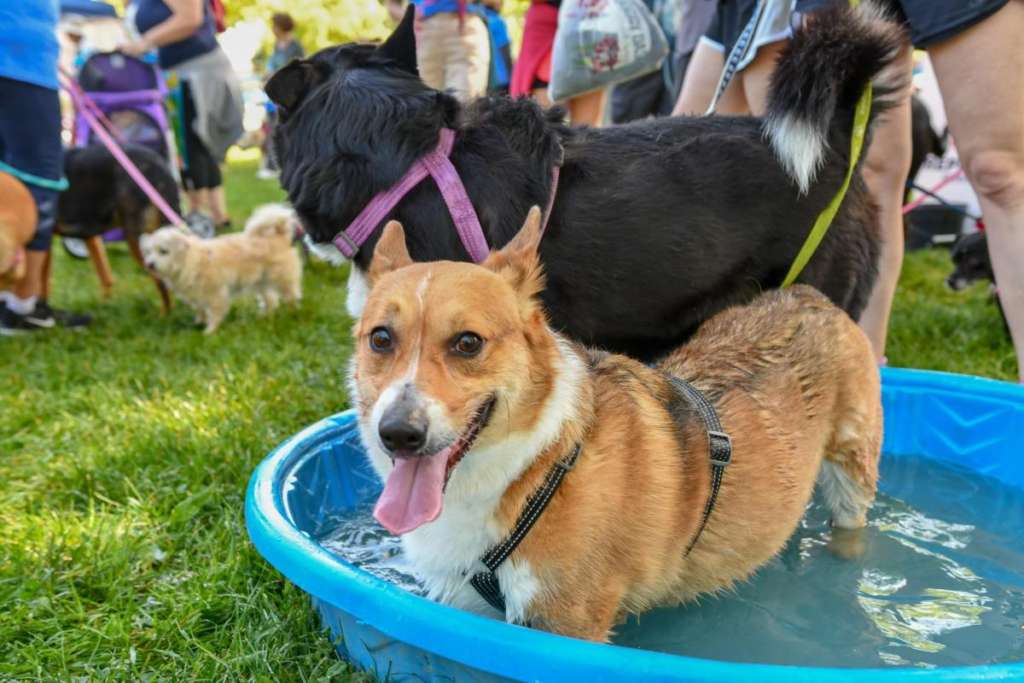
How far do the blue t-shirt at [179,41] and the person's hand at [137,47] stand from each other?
→ 188 mm

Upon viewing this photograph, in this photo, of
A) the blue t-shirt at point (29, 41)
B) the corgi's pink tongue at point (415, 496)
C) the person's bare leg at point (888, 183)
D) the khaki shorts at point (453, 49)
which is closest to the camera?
the corgi's pink tongue at point (415, 496)

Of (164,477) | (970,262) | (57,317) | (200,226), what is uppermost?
(970,262)

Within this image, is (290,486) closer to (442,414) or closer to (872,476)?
(442,414)

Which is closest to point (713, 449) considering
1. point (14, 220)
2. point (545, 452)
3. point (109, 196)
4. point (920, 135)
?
point (545, 452)

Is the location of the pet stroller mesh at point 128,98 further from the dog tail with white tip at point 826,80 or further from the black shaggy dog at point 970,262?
the black shaggy dog at point 970,262

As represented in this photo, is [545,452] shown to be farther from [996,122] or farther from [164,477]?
[996,122]

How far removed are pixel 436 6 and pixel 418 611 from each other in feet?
18.6

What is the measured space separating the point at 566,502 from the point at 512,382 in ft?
1.11

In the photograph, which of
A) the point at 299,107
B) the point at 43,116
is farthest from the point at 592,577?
the point at 43,116

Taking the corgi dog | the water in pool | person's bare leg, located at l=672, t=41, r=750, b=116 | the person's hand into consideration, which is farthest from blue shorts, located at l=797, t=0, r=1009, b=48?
the person's hand

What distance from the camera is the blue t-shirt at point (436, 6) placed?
256 inches

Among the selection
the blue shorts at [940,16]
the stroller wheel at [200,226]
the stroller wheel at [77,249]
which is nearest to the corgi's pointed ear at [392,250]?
the blue shorts at [940,16]

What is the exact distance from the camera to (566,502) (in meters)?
2.10

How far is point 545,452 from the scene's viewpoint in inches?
82.7
